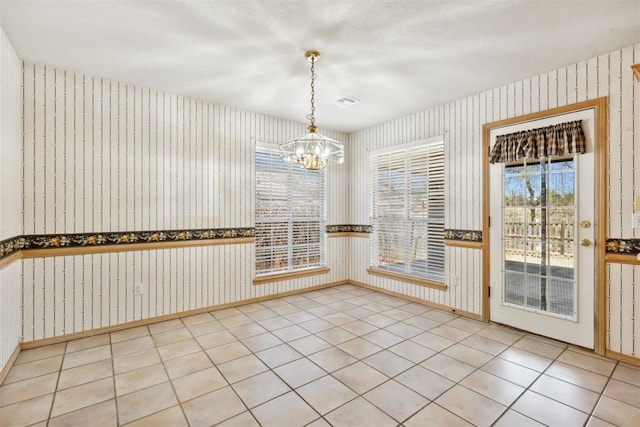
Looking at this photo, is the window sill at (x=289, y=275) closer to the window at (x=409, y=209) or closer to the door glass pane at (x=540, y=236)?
the window at (x=409, y=209)

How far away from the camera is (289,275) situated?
481 cm

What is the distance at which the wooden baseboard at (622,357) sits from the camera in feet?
8.66

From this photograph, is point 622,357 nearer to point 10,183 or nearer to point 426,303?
point 426,303

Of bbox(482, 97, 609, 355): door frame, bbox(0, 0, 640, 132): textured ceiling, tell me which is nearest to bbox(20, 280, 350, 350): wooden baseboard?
bbox(0, 0, 640, 132): textured ceiling

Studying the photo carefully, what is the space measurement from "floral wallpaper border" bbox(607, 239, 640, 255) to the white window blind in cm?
358

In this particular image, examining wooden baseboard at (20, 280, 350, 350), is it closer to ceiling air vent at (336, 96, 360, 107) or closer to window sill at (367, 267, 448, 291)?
window sill at (367, 267, 448, 291)

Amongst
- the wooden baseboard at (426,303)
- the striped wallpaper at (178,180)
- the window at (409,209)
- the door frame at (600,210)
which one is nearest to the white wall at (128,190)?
the striped wallpaper at (178,180)

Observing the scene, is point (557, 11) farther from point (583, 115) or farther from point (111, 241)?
point (111, 241)

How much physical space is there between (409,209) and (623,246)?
2.32 m

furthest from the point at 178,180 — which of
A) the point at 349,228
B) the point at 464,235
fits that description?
the point at 464,235

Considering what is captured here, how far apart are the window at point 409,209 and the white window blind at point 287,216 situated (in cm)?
93

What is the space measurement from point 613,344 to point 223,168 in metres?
4.52

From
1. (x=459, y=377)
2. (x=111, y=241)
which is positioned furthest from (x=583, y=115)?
(x=111, y=241)

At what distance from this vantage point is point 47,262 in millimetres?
3064
